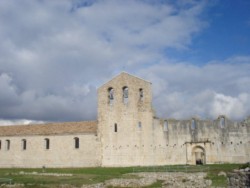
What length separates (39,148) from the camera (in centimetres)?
4825

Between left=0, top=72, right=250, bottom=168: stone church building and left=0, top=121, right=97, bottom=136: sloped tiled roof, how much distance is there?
0.43 feet

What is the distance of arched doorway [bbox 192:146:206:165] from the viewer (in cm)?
4497

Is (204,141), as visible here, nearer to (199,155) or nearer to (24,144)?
(199,155)

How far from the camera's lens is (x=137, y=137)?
45125mm

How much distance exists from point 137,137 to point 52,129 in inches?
444

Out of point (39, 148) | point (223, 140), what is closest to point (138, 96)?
point (223, 140)

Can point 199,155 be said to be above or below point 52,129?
below

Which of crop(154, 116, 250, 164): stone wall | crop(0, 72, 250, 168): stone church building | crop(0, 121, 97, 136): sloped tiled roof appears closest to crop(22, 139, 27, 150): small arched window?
crop(0, 121, 97, 136): sloped tiled roof

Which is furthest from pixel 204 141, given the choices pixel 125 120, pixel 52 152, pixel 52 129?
pixel 52 129

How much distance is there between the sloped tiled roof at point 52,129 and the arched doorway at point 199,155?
483 inches

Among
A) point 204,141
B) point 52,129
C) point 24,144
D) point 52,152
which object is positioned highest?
point 52,129

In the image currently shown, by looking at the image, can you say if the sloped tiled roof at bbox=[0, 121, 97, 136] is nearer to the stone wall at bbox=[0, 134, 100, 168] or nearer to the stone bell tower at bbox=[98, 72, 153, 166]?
the stone wall at bbox=[0, 134, 100, 168]

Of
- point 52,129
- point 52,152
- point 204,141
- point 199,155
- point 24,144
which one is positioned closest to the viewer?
point 204,141

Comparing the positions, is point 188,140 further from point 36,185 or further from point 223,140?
point 36,185
